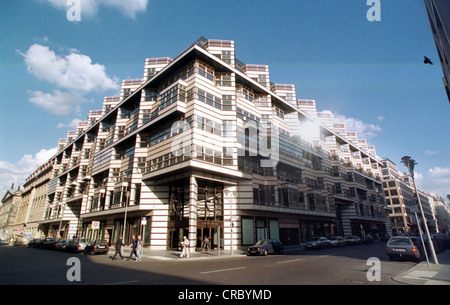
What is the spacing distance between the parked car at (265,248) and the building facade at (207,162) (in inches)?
110

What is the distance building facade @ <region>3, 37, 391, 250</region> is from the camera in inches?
1069

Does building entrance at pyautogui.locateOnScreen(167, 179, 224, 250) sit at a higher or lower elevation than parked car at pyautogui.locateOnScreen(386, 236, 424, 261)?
higher

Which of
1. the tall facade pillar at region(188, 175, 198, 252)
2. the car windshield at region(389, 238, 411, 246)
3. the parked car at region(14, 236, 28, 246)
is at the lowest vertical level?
the parked car at region(14, 236, 28, 246)

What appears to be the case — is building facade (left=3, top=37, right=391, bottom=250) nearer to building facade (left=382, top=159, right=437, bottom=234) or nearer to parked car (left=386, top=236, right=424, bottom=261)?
parked car (left=386, top=236, right=424, bottom=261)

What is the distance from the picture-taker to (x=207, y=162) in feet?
83.4

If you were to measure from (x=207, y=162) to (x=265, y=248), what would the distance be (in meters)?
10.2

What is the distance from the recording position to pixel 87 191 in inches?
1681

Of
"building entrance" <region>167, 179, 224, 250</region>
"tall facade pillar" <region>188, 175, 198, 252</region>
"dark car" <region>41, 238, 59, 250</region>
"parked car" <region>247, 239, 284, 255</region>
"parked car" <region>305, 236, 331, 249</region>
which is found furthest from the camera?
"dark car" <region>41, 238, 59, 250</region>

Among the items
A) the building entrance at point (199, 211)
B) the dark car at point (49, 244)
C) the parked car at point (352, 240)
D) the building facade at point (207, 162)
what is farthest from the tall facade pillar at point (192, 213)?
the parked car at point (352, 240)

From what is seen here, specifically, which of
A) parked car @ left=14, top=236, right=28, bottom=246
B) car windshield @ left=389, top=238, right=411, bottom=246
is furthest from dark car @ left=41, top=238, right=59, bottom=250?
car windshield @ left=389, top=238, right=411, bottom=246

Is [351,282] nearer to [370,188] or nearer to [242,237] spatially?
[242,237]

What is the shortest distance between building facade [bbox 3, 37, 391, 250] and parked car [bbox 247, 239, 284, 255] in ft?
9.15

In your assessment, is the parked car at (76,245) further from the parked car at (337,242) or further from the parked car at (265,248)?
the parked car at (337,242)

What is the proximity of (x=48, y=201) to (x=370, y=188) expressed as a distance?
85325 mm
